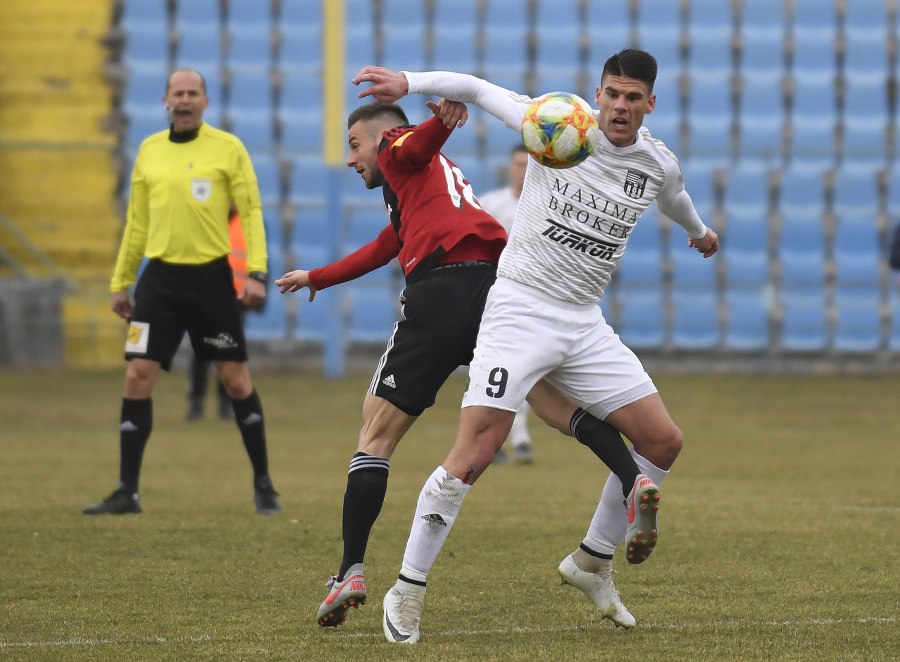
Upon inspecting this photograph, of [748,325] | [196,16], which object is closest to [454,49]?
[196,16]

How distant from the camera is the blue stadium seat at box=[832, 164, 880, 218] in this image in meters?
18.7

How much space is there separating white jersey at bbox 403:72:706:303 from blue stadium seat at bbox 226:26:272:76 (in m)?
15.9

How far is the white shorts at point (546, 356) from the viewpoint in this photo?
4320 millimetres

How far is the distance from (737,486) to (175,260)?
12.6 ft

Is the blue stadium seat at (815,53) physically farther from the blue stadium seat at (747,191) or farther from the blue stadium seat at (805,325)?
the blue stadium seat at (805,325)

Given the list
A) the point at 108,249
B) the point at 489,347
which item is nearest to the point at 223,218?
the point at 489,347

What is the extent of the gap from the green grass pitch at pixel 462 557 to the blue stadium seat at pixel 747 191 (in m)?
7.65

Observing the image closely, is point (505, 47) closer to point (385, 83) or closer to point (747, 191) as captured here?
point (747, 191)

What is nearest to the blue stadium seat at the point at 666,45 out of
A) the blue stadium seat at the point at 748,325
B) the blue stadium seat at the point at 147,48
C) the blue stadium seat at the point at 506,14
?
the blue stadium seat at the point at 506,14

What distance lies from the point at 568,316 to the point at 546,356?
0.17m

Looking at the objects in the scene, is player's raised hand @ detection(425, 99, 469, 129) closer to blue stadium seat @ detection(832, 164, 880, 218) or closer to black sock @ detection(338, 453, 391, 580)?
black sock @ detection(338, 453, 391, 580)

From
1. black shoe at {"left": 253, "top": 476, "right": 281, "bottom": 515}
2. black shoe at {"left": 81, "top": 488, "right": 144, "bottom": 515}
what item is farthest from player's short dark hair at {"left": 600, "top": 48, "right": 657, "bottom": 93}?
black shoe at {"left": 81, "top": 488, "right": 144, "bottom": 515}

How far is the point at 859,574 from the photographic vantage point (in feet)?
17.1

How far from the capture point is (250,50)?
19.9m
